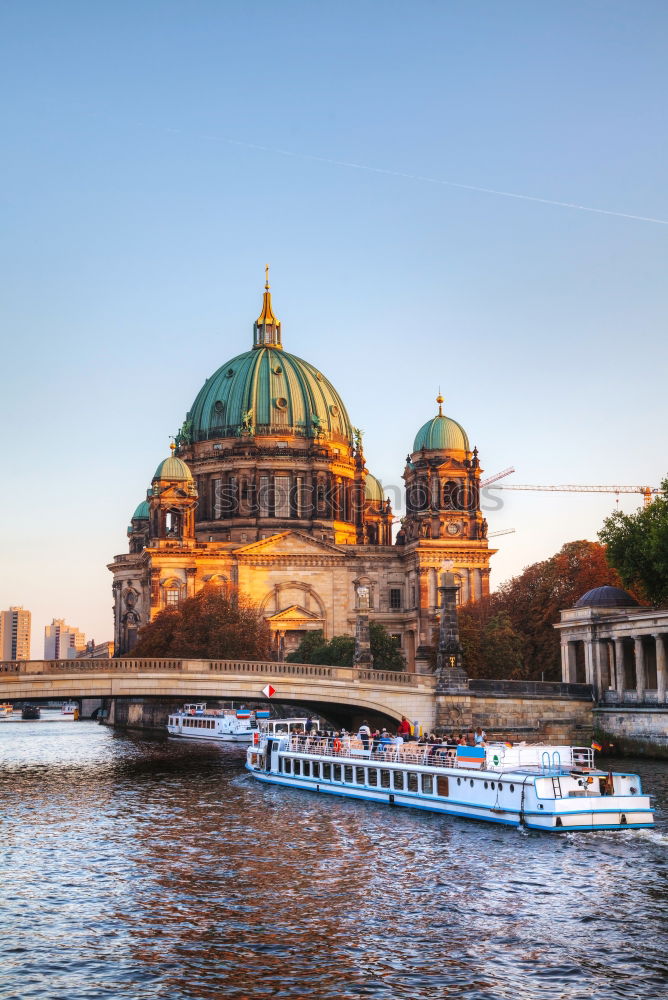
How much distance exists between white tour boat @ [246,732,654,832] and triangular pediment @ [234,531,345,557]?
68571 mm

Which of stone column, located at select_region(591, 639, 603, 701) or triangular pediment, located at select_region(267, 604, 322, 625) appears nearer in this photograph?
stone column, located at select_region(591, 639, 603, 701)

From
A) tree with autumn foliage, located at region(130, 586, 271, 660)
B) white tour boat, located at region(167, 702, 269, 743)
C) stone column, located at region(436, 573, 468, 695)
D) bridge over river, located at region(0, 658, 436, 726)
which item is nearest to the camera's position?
bridge over river, located at region(0, 658, 436, 726)

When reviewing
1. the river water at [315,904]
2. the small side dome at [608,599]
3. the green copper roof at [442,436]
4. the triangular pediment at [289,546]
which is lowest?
the river water at [315,904]

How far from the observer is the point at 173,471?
426 feet

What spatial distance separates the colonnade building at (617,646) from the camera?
2857 inches

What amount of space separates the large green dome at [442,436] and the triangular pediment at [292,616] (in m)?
20.5

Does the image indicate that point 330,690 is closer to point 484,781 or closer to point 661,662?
point 661,662

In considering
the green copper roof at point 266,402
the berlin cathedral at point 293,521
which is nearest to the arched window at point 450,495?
the berlin cathedral at point 293,521

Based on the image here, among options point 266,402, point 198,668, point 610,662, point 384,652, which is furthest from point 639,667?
point 266,402

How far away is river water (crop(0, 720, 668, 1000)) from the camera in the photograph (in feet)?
85.0

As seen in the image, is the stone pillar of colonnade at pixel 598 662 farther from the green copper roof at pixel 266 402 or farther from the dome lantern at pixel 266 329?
the dome lantern at pixel 266 329

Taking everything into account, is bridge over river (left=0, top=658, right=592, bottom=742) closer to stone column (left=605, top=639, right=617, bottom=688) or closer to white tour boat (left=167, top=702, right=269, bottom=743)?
stone column (left=605, top=639, right=617, bottom=688)

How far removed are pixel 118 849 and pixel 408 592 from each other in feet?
304

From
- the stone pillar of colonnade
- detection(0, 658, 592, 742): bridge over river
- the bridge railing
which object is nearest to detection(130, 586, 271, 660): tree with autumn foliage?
detection(0, 658, 592, 742): bridge over river
